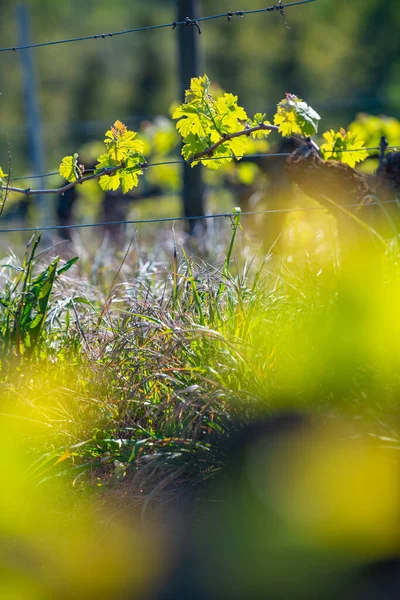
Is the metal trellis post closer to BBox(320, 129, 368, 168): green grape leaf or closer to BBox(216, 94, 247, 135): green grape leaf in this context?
BBox(320, 129, 368, 168): green grape leaf

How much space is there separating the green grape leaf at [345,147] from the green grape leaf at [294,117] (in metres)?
0.66

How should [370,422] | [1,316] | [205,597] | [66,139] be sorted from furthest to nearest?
[66,139]
[1,316]
[370,422]
[205,597]

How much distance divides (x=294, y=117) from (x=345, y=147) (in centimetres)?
86

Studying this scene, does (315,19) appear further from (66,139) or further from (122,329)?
(122,329)

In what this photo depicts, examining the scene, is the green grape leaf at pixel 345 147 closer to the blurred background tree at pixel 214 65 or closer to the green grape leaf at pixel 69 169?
the green grape leaf at pixel 69 169

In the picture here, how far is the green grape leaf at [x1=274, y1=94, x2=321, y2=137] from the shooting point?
3986mm

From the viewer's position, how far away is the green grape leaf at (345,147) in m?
4.71

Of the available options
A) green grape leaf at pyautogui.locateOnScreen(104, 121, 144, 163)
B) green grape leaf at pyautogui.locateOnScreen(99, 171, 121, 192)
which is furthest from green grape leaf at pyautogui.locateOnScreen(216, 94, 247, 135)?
green grape leaf at pyautogui.locateOnScreen(99, 171, 121, 192)

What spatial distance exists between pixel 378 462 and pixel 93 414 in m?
1.35

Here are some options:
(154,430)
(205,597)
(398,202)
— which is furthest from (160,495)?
(398,202)

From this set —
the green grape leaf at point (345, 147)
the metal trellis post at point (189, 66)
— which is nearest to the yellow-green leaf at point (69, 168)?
the green grape leaf at point (345, 147)

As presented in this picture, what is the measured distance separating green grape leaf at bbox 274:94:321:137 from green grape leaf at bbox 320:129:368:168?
664 millimetres

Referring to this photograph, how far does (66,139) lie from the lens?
3528 cm

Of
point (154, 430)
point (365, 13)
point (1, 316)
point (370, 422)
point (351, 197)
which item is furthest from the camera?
point (365, 13)
